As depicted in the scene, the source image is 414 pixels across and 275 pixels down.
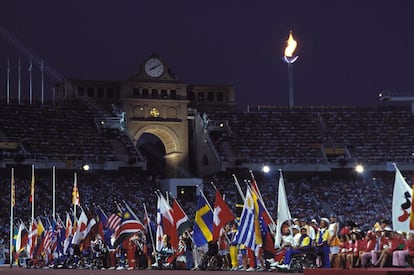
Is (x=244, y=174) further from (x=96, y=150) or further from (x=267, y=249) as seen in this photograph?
(x=267, y=249)

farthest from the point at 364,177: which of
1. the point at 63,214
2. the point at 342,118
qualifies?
the point at 63,214

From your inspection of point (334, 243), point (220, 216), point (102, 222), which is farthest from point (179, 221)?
point (334, 243)

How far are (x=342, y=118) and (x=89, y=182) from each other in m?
22.9

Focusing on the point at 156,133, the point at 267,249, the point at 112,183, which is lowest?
the point at 267,249

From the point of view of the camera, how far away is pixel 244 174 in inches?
2345

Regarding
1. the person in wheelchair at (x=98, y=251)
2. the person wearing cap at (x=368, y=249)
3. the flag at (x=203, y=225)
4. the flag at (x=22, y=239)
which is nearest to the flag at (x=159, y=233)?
the flag at (x=203, y=225)

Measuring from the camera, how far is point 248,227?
24359mm

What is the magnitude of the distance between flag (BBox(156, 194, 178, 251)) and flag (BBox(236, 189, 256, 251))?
3.90 m

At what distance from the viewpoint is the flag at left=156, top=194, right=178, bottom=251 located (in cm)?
2797

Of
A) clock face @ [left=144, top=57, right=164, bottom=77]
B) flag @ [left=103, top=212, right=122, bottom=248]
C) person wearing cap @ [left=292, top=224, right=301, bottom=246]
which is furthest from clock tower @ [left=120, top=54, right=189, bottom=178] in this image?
person wearing cap @ [left=292, top=224, right=301, bottom=246]

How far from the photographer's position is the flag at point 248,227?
24.3m

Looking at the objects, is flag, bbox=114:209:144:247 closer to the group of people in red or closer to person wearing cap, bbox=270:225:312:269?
the group of people in red

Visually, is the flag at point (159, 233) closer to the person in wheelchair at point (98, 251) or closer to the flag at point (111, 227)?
the flag at point (111, 227)

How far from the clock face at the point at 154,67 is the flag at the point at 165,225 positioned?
121ft
